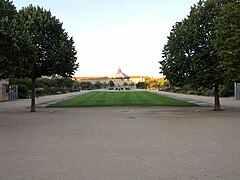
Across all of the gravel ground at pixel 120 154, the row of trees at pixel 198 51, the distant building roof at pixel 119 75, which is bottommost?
the gravel ground at pixel 120 154

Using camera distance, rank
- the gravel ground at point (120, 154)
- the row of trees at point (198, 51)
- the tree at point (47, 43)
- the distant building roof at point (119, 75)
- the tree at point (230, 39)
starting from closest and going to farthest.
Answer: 1. the gravel ground at point (120, 154)
2. the tree at point (230, 39)
3. the row of trees at point (198, 51)
4. the tree at point (47, 43)
5. the distant building roof at point (119, 75)

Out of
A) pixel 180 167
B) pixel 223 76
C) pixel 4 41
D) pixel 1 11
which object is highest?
pixel 1 11

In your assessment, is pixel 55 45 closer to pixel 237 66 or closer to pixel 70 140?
pixel 237 66

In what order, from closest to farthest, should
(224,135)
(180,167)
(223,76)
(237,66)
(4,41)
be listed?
(180,167) → (224,135) → (4,41) → (237,66) → (223,76)

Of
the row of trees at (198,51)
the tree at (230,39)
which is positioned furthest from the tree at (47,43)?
the tree at (230,39)

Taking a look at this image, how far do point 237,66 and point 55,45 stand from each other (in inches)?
500

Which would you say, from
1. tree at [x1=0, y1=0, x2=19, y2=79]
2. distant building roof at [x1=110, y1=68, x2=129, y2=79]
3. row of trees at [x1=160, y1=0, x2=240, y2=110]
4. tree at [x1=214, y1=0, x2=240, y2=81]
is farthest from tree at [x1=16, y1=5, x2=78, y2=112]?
distant building roof at [x1=110, y1=68, x2=129, y2=79]

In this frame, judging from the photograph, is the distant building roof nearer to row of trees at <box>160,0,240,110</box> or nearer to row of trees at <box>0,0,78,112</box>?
row of trees at <box>0,0,78,112</box>

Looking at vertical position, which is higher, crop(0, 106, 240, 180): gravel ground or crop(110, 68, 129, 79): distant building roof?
crop(110, 68, 129, 79): distant building roof

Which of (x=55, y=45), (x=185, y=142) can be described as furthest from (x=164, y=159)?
(x=55, y=45)

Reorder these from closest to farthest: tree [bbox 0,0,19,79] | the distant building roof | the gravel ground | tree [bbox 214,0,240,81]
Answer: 1. the gravel ground
2. tree [bbox 0,0,19,79]
3. tree [bbox 214,0,240,81]
4. the distant building roof

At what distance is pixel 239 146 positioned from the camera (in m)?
10.5

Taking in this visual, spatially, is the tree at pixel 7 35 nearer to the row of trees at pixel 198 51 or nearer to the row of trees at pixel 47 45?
the row of trees at pixel 47 45

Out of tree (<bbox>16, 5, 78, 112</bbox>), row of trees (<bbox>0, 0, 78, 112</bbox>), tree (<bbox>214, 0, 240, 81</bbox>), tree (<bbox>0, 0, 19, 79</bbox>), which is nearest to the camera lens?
tree (<bbox>0, 0, 19, 79</bbox>)
